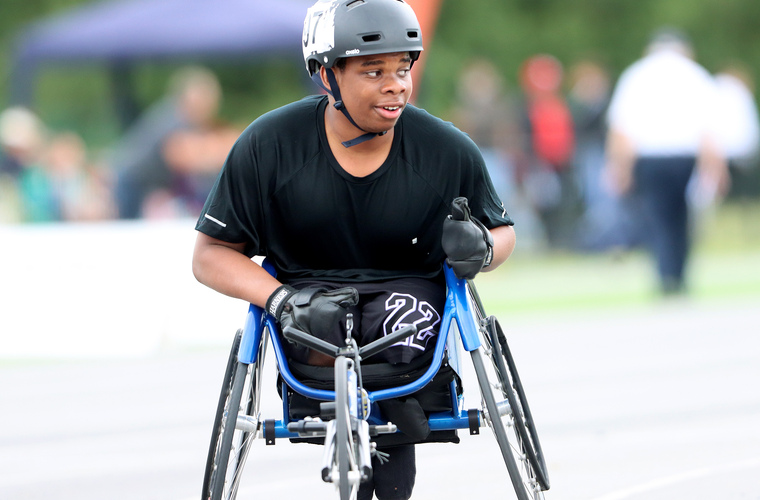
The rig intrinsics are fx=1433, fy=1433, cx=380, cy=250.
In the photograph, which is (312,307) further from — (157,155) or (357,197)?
(157,155)

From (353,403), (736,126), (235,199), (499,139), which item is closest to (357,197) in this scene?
(235,199)

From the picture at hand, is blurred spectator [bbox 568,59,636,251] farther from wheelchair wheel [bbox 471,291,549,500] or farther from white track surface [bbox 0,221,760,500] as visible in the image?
wheelchair wheel [bbox 471,291,549,500]

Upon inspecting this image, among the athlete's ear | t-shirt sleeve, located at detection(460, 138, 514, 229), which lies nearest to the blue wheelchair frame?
t-shirt sleeve, located at detection(460, 138, 514, 229)

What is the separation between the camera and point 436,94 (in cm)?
2948

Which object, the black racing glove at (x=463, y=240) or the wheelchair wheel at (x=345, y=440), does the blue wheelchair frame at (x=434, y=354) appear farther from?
the wheelchair wheel at (x=345, y=440)

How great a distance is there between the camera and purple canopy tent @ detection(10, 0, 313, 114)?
710 inches

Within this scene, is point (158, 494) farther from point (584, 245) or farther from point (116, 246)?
point (584, 245)

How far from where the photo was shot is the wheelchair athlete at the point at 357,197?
457cm

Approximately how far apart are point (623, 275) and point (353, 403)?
12894 millimetres

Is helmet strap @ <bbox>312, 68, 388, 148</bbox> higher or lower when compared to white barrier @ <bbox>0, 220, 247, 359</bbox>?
higher

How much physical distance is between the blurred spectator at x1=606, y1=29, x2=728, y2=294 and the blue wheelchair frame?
9325mm

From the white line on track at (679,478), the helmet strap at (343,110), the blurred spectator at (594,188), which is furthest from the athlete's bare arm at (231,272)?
the blurred spectator at (594,188)

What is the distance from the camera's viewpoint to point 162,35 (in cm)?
1866

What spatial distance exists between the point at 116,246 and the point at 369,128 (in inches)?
282
